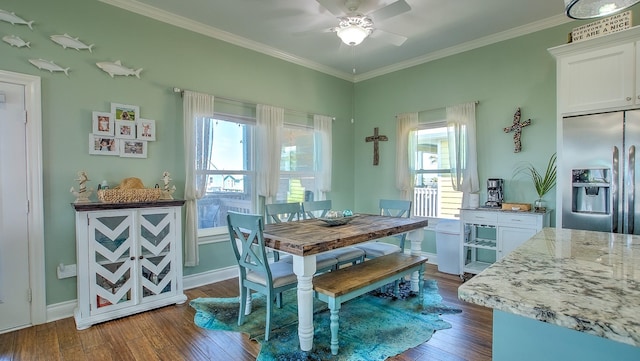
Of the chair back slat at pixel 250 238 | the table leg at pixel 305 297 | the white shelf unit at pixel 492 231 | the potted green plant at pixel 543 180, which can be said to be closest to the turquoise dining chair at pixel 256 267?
the chair back slat at pixel 250 238

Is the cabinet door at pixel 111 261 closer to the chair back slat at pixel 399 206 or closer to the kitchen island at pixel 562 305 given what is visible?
the chair back slat at pixel 399 206

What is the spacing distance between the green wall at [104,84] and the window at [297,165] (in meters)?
0.85

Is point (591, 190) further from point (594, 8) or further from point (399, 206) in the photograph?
point (594, 8)

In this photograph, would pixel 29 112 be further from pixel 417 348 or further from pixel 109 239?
pixel 417 348

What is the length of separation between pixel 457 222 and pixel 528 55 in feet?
7.18

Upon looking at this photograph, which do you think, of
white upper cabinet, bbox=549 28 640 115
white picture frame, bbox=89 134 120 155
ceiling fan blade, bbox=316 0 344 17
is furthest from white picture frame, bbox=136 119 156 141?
white upper cabinet, bbox=549 28 640 115

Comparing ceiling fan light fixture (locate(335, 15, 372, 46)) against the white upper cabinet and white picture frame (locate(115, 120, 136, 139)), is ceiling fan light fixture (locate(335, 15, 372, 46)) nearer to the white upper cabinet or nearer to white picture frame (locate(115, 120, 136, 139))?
the white upper cabinet

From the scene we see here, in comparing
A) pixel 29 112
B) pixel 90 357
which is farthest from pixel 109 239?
pixel 29 112

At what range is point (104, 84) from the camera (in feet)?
10.0

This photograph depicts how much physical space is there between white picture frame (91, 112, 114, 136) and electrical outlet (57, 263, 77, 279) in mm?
1250

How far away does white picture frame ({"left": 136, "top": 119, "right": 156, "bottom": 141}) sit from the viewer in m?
3.25

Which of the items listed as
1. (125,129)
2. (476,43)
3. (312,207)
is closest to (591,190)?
(476,43)

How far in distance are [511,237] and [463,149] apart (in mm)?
1264

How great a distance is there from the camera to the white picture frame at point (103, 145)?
2992mm
